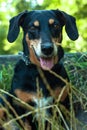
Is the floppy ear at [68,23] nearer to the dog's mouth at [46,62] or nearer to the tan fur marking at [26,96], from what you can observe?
the dog's mouth at [46,62]

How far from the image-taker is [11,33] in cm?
500

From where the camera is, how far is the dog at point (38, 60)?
4621 mm

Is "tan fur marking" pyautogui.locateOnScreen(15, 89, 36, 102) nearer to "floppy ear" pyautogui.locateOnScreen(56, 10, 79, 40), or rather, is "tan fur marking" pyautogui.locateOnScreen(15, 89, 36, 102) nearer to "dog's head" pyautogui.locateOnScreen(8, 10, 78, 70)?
"dog's head" pyautogui.locateOnScreen(8, 10, 78, 70)

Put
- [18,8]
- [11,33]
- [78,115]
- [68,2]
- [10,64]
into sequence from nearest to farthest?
[11,33] < [78,115] < [10,64] < [68,2] < [18,8]

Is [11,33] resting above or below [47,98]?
above

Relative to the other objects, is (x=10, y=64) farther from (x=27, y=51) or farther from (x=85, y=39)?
(x=85, y=39)

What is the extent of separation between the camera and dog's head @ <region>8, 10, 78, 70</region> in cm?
456

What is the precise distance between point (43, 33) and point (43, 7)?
9.21 m

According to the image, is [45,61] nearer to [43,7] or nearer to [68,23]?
[68,23]

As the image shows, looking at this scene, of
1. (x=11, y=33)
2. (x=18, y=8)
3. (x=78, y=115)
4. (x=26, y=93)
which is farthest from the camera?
(x=18, y=8)

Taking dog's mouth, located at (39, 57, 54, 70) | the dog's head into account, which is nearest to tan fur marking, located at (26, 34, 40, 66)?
the dog's head

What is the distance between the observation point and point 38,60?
477 centimetres

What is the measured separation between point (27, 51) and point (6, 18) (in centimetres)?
964

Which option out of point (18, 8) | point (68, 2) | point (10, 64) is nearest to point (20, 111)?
point (10, 64)
